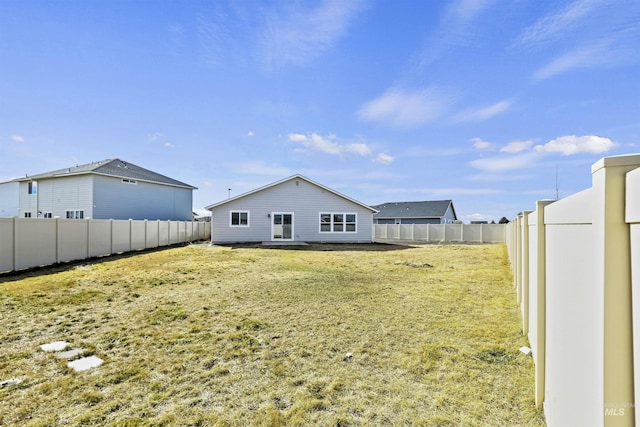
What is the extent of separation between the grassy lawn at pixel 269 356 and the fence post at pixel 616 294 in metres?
1.86

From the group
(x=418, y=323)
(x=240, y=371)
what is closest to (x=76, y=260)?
(x=240, y=371)

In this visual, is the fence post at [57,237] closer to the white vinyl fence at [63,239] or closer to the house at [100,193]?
the white vinyl fence at [63,239]

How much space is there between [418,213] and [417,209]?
0.86 metres

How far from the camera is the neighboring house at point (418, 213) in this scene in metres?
39.2

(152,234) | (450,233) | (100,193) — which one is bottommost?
(450,233)

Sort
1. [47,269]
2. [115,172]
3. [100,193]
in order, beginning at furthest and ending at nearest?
1. [115,172]
2. [100,193]
3. [47,269]

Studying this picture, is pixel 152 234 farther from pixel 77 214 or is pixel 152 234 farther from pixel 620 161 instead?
pixel 620 161

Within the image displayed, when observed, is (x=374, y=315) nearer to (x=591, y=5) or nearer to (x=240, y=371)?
(x=240, y=371)

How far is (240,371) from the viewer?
348 cm

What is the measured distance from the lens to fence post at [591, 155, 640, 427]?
1039 millimetres

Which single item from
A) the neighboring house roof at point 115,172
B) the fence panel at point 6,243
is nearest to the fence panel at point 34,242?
the fence panel at point 6,243

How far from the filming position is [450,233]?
90.1 ft

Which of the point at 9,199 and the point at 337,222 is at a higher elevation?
the point at 9,199

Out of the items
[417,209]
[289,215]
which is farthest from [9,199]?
[417,209]
